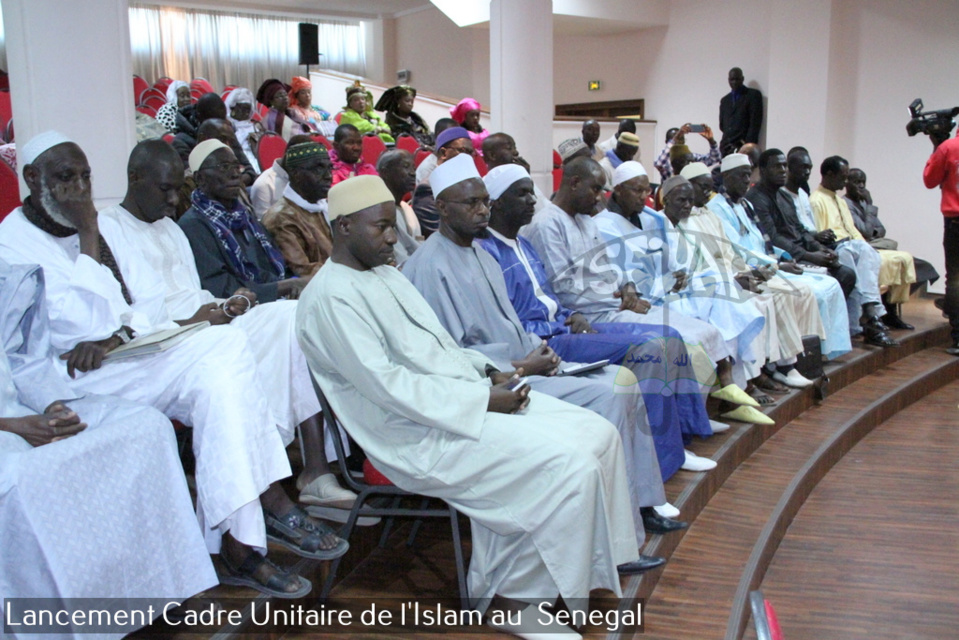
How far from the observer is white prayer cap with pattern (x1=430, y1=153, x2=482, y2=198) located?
10.2ft

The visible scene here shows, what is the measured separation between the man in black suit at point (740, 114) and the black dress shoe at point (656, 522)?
7.41 m

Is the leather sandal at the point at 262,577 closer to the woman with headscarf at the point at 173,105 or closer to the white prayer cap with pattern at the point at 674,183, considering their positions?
the white prayer cap with pattern at the point at 674,183

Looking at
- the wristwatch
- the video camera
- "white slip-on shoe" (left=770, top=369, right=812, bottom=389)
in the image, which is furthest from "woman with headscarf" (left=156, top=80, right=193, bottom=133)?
the video camera

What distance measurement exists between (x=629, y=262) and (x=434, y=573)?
7.51 ft

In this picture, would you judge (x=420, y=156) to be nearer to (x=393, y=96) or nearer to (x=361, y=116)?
(x=361, y=116)

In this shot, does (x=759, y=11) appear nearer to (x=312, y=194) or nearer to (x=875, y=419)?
(x=875, y=419)

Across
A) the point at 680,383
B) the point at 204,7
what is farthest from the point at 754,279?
the point at 204,7

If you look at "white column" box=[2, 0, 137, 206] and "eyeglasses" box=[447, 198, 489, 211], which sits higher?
"white column" box=[2, 0, 137, 206]

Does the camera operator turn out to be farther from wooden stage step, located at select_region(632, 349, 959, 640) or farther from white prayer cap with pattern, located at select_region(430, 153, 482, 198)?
white prayer cap with pattern, located at select_region(430, 153, 482, 198)

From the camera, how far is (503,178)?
3.61 metres

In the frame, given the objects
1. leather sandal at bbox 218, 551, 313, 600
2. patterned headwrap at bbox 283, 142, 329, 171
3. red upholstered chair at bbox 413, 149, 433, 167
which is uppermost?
red upholstered chair at bbox 413, 149, 433, 167

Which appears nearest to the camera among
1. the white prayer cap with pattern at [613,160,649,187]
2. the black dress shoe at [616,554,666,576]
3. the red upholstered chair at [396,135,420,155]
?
the black dress shoe at [616,554,666,576]

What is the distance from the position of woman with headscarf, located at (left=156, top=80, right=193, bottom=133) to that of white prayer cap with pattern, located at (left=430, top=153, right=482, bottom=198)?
333 centimetres

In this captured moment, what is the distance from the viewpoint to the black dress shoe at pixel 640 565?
8.98 ft
